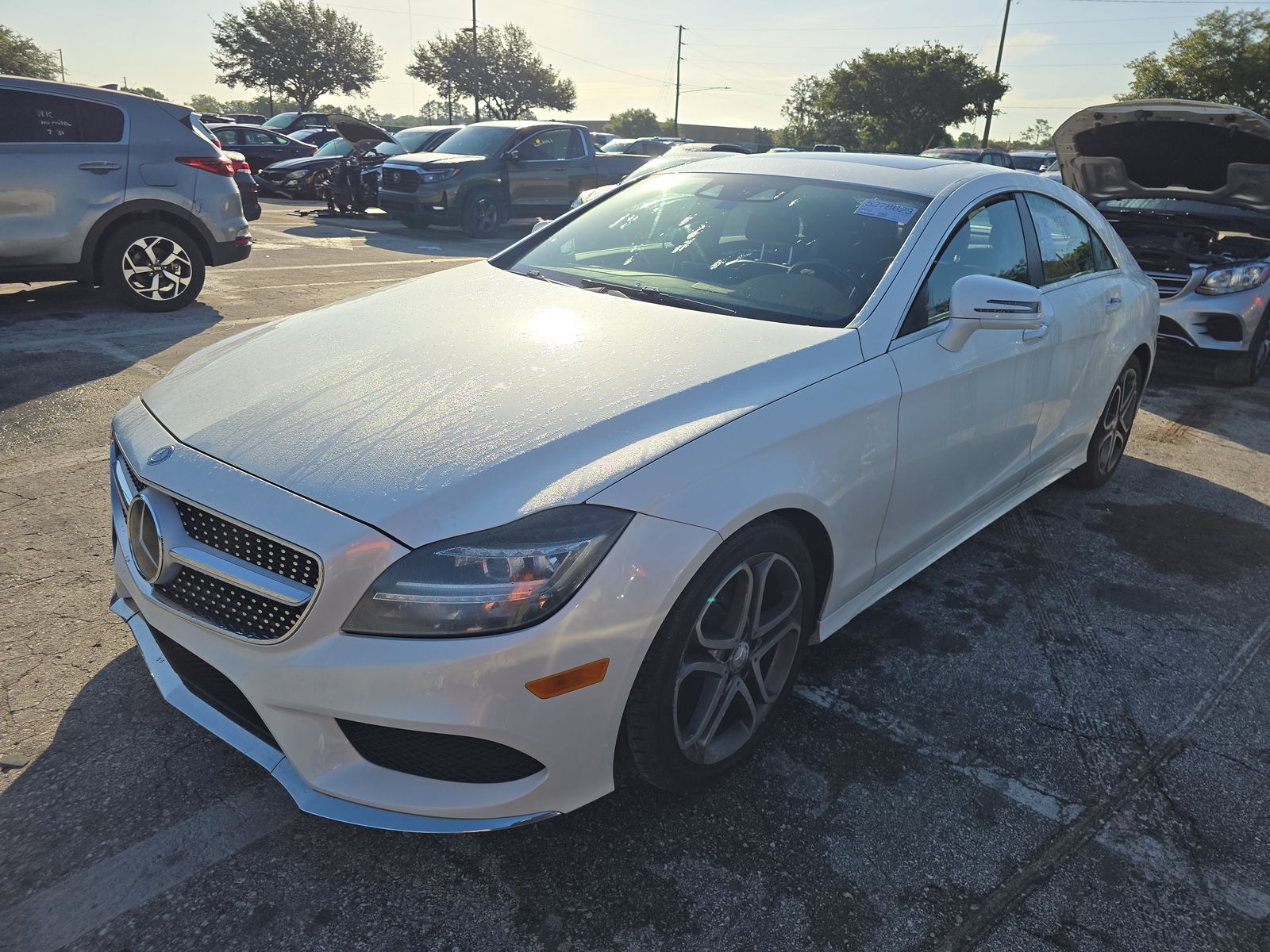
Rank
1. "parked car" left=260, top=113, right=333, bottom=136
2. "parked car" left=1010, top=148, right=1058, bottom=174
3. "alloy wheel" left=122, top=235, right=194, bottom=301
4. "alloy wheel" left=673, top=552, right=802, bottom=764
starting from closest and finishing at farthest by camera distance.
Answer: "alloy wheel" left=673, top=552, right=802, bottom=764, "alloy wheel" left=122, top=235, right=194, bottom=301, "parked car" left=1010, top=148, right=1058, bottom=174, "parked car" left=260, top=113, right=333, bottom=136

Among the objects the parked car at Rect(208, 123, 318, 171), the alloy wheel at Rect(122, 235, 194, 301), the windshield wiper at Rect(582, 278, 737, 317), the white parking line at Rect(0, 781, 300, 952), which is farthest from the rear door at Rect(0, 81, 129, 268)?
the parked car at Rect(208, 123, 318, 171)

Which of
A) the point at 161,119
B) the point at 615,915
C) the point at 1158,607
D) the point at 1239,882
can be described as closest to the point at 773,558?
the point at 615,915

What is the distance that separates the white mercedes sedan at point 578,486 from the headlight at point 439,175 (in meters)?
10.9

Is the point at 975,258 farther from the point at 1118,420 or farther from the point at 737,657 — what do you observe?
the point at 1118,420

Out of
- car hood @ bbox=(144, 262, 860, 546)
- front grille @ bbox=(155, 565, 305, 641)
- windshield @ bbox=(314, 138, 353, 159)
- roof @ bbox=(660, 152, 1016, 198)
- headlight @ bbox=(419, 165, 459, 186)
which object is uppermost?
windshield @ bbox=(314, 138, 353, 159)

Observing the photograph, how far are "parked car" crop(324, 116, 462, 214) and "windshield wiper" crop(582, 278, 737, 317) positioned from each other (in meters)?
12.7

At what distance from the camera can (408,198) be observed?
43.9ft

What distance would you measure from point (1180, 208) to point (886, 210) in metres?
6.25

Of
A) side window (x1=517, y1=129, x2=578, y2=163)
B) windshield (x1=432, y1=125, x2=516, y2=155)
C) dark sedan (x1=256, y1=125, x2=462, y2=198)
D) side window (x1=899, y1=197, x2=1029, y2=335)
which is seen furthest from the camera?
dark sedan (x1=256, y1=125, x2=462, y2=198)

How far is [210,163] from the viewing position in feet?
24.2

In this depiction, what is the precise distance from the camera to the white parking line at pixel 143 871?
5.94 feet

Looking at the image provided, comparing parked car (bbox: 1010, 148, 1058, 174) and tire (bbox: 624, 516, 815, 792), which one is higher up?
parked car (bbox: 1010, 148, 1058, 174)

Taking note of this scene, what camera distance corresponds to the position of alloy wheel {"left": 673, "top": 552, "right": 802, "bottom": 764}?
2.13 m

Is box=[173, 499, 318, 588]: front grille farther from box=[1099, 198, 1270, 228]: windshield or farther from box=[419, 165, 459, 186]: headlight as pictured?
box=[419, 165, 459, 186]: headlight
